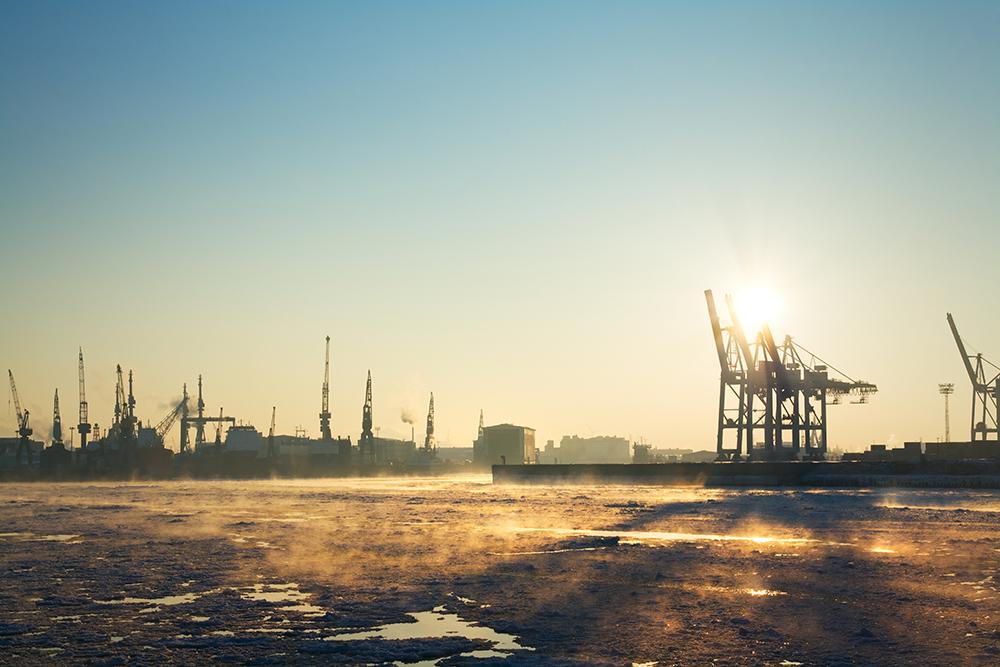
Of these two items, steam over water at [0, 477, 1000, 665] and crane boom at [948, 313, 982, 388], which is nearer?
steam over water at [0, 477, 1000, 665]

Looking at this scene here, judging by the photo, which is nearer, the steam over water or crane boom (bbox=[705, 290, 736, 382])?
the steam over water

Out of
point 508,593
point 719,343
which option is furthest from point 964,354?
point 508,593

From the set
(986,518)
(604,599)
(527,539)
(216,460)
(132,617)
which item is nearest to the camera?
(132,617)

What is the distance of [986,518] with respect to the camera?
108 ft

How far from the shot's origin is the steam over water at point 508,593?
1205 centimetres

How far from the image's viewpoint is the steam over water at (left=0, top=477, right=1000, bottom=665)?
12055 millimetres

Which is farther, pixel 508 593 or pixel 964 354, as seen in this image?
pixel 964 354

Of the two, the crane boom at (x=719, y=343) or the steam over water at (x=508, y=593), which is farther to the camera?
the crane boom at (x=719, y=343)

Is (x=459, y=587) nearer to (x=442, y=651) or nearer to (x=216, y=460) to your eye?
(x=442, y=651)

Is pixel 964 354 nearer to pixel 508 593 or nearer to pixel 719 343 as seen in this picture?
pixel 719 343

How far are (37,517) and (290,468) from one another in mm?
125395

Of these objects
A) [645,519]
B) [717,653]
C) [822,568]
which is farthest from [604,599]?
[645,519]

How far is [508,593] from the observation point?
16.6 metres

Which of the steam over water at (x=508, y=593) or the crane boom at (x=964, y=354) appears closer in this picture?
the steam over water at (x=508, y=593)
